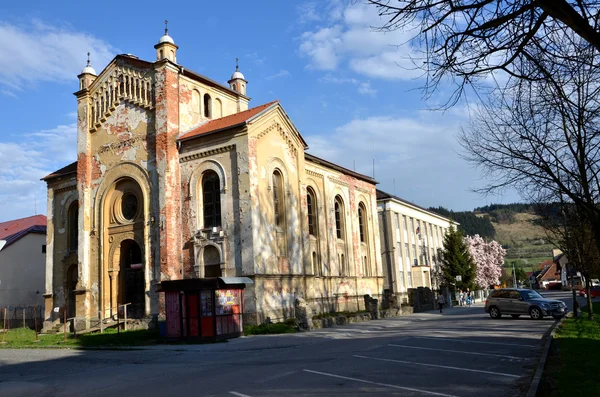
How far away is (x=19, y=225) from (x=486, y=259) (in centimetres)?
5689

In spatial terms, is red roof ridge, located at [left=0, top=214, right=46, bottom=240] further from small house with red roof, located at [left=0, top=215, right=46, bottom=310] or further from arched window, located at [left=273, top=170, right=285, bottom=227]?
arched window, located at [left=273, top=170, right=285, bottom=227]

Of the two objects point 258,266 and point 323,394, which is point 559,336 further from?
point 258,266

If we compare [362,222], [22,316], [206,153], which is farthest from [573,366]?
[22,316]

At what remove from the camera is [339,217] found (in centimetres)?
3819

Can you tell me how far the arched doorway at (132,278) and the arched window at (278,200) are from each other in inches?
325

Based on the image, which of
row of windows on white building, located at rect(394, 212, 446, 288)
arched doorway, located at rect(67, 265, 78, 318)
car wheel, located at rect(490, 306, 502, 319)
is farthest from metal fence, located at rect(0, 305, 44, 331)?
row of windows on white building, located at rect(394, 212, 446, 288)

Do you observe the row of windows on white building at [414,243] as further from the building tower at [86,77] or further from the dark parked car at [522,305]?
the building tower at [86,77]

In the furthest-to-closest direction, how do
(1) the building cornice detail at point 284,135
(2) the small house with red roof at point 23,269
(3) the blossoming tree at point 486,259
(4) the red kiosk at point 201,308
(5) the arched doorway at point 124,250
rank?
1. (3) the blossoming tree at point 486,259
2. (2) the small house with red roof at point 23,269
3. (5) the arched doorway at point 124,250
4. (1) the building cornice detail at point 284,135
5. (4) the red kiosk at point 201,308

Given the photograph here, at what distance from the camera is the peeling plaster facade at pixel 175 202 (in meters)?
26.6

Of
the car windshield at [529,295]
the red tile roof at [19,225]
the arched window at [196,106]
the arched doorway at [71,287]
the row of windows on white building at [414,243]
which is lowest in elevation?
the car windshield at [529,295]

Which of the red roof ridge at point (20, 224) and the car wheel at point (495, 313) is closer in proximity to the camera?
the car wheel at point (495, 313)

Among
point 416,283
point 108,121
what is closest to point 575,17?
point 108,121

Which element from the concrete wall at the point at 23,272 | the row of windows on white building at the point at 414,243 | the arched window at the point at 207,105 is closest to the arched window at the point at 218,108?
the arched window at the point at 207,105

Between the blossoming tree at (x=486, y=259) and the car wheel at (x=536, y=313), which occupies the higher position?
the blossoming tree at (x=486, y=259)
